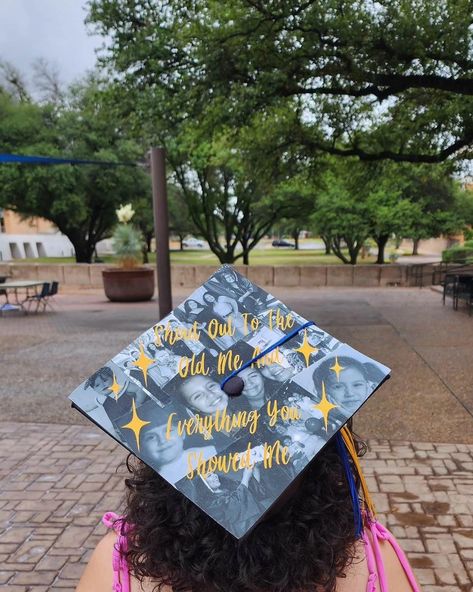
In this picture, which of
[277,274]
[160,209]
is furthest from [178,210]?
[160,209]

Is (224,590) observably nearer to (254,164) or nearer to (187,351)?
(187,351)

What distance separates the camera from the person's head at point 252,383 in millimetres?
992

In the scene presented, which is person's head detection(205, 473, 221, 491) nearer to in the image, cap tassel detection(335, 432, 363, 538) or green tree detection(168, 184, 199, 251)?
cap tassel detection(335, 432, 363, 538)

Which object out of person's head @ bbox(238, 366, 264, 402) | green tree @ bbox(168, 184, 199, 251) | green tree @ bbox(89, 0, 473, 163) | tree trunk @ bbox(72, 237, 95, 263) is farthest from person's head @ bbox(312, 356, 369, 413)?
tree trunk @ bbox(72, 237, 95, 263)

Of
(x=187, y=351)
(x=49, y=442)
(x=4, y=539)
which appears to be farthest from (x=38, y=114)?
(x=187, y=351)

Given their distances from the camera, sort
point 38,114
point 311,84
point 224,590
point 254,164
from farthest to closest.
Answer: point 38,114, point 254,164, point 311,84, point 224,590

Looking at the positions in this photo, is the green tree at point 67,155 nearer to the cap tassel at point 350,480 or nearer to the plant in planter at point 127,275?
the plant in planter at point 127,275

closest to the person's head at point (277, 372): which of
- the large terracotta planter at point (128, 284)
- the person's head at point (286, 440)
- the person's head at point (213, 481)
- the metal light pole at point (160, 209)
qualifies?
the person's head at point (286, 440)

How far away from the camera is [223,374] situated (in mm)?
1009

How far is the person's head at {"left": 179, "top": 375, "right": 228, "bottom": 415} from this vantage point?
99cm

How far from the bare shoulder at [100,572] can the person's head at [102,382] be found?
1.18 feet

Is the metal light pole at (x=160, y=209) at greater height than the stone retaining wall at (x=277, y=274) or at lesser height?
greater

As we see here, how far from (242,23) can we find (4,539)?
7.72 meters

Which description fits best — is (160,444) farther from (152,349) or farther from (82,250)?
(82,250)
